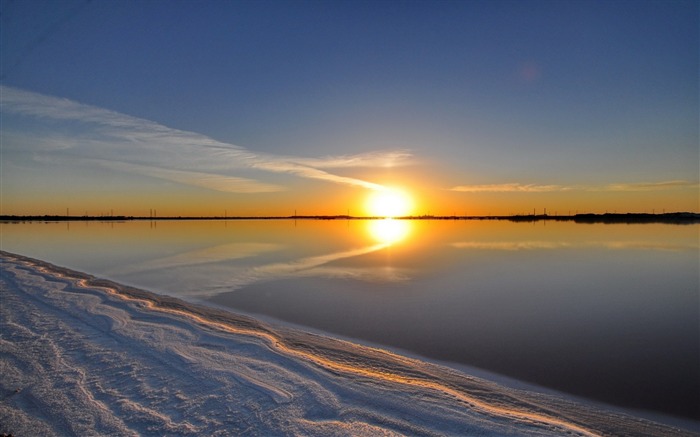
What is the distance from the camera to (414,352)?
810cm

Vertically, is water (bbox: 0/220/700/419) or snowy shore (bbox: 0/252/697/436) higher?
snowy shore (bbox: 0/252/697/436)

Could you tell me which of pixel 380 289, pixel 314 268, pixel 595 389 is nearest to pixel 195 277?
pixel 314 268

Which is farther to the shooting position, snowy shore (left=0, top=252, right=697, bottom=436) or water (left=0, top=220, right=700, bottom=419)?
water (left=0, top=220, right=700, bottom=419)

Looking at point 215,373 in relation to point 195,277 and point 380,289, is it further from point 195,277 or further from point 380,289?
point 195,277

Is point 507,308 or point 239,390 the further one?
point 507,308

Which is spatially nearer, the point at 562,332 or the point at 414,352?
the point at 414,352

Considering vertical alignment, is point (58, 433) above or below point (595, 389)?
above

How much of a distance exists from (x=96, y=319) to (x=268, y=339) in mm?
4450

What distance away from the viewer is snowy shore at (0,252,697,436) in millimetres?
4566

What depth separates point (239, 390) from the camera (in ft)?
17.7

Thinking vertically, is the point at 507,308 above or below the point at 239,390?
below

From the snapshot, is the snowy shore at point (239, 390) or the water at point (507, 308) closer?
the snowy shore at point (239, 390)

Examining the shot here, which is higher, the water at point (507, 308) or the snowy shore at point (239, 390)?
the snowy shore at point (239, 390)

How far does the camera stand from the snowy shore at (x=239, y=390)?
4566 millimetres
